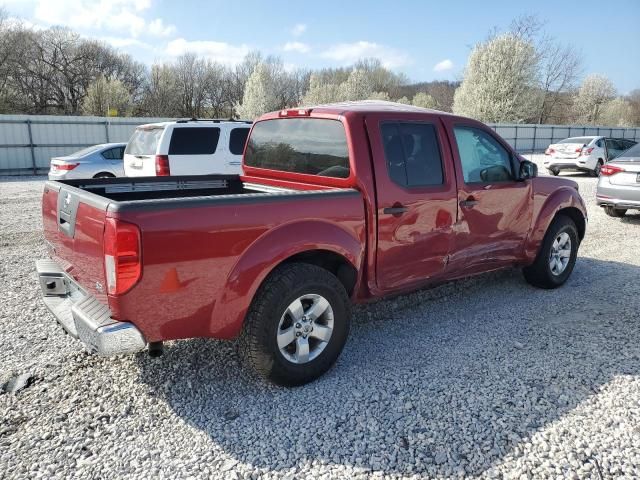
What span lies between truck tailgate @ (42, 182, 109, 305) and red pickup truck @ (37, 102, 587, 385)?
Result: 1 centimetres

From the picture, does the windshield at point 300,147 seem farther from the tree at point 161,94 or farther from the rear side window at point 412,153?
the tree at point 161,94

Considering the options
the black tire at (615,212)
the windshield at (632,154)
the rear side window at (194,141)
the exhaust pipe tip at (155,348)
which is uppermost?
the rear side window at (194,141)

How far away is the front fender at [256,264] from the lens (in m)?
2.94

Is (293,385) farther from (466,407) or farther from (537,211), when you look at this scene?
(537,211)

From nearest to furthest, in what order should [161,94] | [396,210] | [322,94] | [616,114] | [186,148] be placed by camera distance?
[396,210]
[186,148]
[161,94]
[616,114]
[322,94]

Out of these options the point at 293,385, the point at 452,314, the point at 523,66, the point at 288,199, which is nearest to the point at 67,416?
the point at 293,385

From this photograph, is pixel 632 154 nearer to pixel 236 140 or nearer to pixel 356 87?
pixel 236 140

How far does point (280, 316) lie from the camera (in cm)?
315

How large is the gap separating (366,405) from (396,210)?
1454 mm

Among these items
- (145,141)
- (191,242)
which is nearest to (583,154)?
(145,141)

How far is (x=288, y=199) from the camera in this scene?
3.14 metres

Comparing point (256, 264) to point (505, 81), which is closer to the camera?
point (256, 264)

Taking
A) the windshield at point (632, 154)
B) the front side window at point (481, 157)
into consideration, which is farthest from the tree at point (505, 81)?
the front side window at point (481, 157)

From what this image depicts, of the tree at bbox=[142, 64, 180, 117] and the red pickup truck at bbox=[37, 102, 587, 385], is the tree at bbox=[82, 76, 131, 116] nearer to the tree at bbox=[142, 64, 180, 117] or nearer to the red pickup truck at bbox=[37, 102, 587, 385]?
the tree at bbox=[142, 64, 180, 117]
